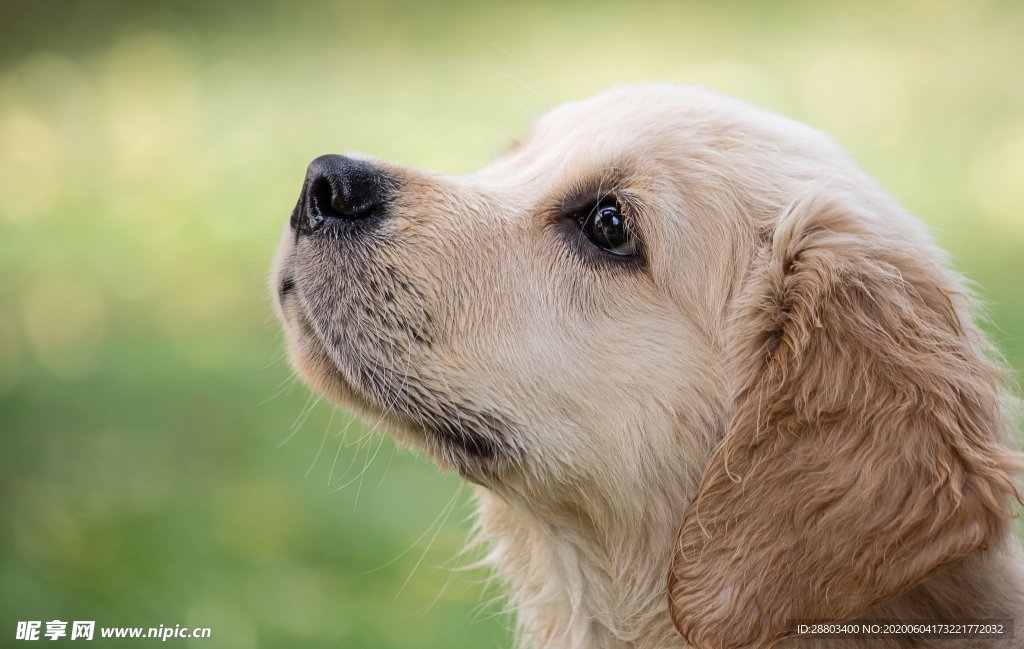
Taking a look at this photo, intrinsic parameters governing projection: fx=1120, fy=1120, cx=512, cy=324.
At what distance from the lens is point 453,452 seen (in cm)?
292

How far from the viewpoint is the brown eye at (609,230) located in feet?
9.77

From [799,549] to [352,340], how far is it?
1.21 m

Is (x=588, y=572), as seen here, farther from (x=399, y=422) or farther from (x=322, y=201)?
(x=322, y=201)

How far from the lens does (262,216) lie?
869 cm

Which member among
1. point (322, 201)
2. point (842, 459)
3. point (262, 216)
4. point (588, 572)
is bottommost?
point (262, 216)

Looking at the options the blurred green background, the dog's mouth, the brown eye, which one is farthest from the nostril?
the blurred green background

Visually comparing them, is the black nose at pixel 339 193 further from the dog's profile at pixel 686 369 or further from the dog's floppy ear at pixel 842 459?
the dog's floppy ear at pixel 842 459

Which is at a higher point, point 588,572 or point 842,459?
point 842,459

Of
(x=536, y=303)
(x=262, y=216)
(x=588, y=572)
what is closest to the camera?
(x=536, y=303)

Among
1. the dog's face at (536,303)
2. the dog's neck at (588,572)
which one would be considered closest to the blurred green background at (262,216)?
the dog's neck at (588,572)

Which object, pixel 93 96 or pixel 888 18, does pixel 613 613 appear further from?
pixel 888 18

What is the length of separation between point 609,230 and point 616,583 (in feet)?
3.12

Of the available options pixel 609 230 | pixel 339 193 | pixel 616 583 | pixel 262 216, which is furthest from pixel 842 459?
pixel 262 216

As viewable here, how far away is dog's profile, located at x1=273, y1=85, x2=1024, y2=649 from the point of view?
2.59m
